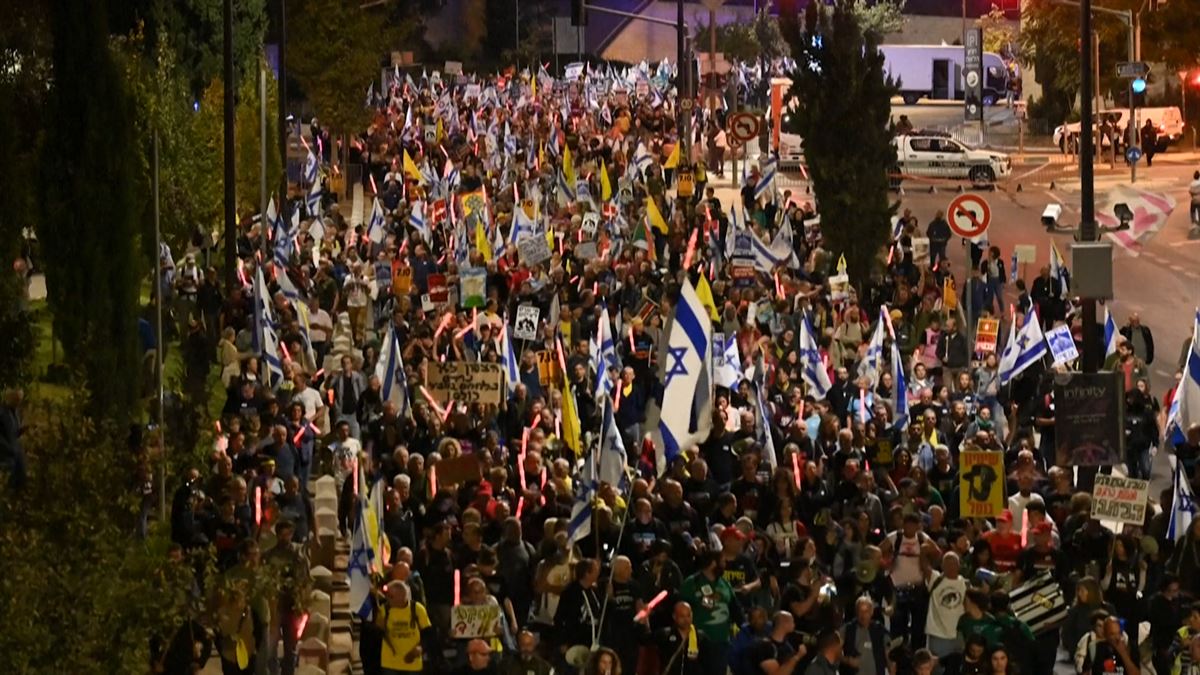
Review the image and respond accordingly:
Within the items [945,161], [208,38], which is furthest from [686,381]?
[945,161]

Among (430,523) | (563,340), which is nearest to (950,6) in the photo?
(563,340)

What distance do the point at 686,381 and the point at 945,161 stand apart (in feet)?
134

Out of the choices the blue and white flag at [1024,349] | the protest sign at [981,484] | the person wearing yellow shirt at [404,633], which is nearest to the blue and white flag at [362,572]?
the person wearing yellow shirt at [404,633]

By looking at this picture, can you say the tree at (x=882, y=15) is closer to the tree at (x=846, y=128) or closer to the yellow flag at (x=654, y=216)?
the tree at (x=846, y=128)

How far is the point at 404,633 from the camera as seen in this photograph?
16.3 m

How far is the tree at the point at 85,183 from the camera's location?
23172 mm

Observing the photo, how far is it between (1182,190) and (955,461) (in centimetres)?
3681

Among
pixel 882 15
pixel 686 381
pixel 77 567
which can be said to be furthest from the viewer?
pixel 882 15

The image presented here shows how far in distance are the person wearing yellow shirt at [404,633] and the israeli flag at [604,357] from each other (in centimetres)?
775

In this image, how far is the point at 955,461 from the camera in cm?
2117

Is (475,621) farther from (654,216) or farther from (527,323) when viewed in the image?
(654,216)

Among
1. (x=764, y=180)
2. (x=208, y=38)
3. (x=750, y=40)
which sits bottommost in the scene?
(x=764, y=180)

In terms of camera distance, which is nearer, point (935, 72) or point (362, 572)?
point (362, 572)

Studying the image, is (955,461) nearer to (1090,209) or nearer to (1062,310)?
(1090,209)
